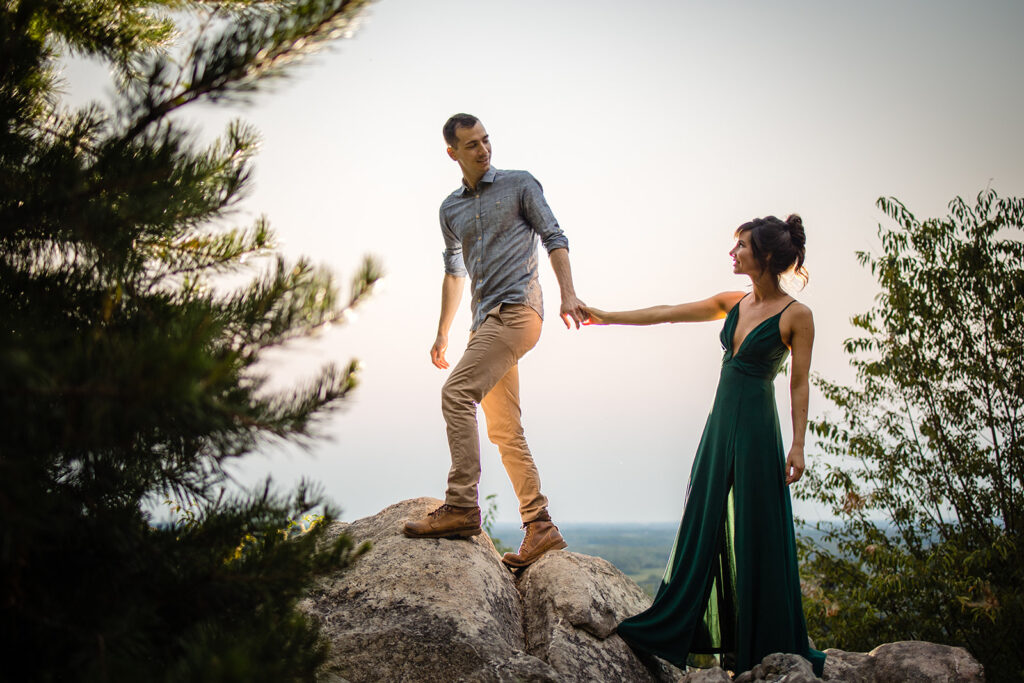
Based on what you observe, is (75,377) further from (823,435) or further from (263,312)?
(823,435)

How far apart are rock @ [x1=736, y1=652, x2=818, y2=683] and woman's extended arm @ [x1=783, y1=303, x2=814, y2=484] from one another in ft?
2.93

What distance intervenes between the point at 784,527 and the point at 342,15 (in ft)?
11.1

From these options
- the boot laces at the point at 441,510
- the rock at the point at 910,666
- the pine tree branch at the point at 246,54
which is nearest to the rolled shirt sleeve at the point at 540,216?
the boot laces at the point at 441,510

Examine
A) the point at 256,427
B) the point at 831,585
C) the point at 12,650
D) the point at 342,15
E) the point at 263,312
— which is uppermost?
the point at 342,15

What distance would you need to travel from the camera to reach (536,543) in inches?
189

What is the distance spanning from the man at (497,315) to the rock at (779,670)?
151 cm

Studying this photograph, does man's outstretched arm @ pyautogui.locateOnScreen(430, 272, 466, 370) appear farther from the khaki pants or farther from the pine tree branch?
the pine tree branch

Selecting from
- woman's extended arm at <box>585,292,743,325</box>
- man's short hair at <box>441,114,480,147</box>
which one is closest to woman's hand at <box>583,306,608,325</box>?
woman's extended arm at <box>585,292,743,325</box>

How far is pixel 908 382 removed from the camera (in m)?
8.30

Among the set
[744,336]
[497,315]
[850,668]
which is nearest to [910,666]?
[850,668]

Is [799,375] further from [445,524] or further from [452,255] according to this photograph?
[452,255]

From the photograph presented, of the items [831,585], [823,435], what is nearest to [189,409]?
[823,435]

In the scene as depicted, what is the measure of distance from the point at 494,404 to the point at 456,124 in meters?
1.79

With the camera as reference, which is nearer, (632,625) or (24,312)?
(24,312)
